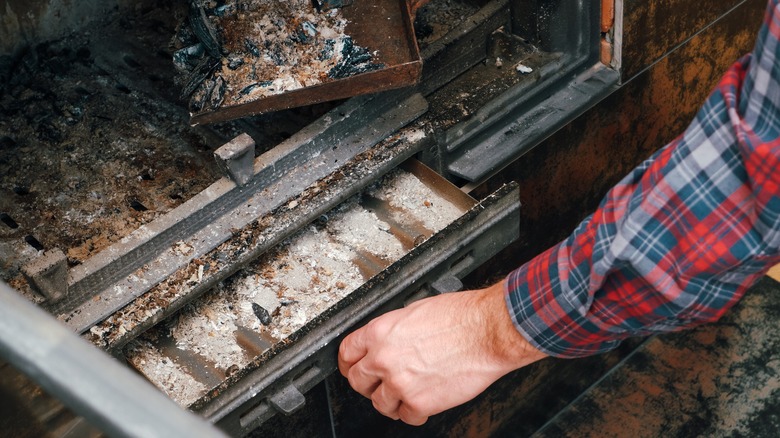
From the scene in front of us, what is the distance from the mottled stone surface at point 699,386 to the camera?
2.89 m

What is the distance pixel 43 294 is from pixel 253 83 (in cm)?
61

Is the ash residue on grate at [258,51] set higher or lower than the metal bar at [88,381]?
lower

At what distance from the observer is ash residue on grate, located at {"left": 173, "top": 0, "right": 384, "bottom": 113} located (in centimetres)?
194

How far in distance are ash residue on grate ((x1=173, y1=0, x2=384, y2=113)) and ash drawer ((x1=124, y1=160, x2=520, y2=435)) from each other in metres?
0.29

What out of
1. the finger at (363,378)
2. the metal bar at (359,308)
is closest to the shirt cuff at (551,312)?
the metal bar at (359,308)

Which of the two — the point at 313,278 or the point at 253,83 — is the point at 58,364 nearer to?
the point at 313,278

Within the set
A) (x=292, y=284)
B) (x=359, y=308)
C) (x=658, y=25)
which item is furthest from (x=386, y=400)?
(x=658, y=25)

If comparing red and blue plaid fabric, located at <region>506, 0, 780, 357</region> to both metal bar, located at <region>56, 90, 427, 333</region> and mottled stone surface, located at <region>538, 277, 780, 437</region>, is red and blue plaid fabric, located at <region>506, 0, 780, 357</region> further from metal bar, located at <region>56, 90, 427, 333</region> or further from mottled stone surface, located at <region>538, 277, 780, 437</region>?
mottled stone surface, located at <region>538, 277, 780, 437</region>

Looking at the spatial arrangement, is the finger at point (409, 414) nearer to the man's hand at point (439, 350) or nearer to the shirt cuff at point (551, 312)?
the man's hand at point (439, 350)

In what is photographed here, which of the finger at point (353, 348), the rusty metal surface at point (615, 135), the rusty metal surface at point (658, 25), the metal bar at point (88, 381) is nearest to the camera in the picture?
the metal bar at point (88, 381)

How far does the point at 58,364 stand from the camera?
68 cm

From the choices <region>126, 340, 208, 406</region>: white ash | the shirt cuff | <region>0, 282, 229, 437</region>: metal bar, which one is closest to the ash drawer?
<region>126, 340, 208, 406</region>: white ash

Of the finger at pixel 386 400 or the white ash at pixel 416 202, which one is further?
the white ash at pixel 416 202

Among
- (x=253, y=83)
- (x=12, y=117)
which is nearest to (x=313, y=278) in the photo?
(x=253, y=83)
